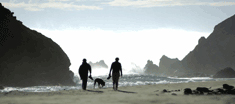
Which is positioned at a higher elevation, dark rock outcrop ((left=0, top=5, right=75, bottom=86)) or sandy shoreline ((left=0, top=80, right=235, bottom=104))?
dark rock outcrop ((left=0, top=5, right=75, bottom=86))

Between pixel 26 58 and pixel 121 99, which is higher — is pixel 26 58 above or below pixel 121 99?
above

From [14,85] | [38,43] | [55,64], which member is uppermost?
[38,43]

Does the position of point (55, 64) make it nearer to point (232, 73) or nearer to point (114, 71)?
point (114, 71)

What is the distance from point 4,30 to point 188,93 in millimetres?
59932

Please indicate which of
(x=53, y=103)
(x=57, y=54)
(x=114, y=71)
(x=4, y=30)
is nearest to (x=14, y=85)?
(x=4, y=30)

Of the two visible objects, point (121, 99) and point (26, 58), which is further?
point (26, 58)

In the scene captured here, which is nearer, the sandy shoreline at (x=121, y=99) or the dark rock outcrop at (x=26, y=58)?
the sandy shoreline at (x=121, y=99)

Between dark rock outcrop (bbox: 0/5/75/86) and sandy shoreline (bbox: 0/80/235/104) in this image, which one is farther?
dark rock outcrop (bbox: 0/5/75/86)

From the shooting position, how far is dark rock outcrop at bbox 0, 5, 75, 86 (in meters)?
57.9

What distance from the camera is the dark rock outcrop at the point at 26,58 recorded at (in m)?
57.9

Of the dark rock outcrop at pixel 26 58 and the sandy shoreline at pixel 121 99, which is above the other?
the dark rock outcrop at pixel 26 58

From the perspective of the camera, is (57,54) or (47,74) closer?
(47,74)

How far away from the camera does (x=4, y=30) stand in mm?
59906

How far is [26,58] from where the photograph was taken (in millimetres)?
63812
